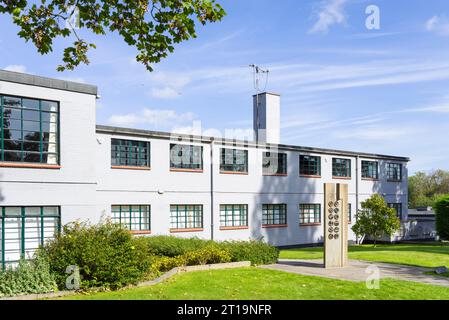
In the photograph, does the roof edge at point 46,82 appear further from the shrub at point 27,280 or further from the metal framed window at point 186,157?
the metal framed window at point 186,157

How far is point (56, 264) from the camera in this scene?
583 inches

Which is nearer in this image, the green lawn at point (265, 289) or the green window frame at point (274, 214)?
the green lawn at point (265, 289)

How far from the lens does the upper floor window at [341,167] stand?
36.1 metres

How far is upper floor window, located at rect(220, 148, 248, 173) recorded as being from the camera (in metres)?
29.2

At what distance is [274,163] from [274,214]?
3400mm

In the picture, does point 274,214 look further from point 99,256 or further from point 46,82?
point 99,256

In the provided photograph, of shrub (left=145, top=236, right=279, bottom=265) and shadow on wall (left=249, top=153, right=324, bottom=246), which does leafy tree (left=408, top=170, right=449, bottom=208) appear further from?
shrub (left=145, top=236, right=279, bottom=265)

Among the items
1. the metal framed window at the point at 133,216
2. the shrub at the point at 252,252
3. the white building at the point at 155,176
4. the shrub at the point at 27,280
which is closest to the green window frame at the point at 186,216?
the white building at the point at 155,176

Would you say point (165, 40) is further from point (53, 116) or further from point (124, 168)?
point (124, 168)

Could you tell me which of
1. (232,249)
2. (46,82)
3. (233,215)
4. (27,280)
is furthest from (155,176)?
(27,280)

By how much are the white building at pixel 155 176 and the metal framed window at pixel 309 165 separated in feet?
0.25

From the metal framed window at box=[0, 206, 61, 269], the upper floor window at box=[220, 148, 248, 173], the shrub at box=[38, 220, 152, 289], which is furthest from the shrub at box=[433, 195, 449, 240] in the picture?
the metal framed window at box=[0, 206, 61, 269]

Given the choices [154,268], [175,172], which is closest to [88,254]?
[154,268]

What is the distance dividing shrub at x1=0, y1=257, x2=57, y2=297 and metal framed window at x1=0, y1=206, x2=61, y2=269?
2414mm
